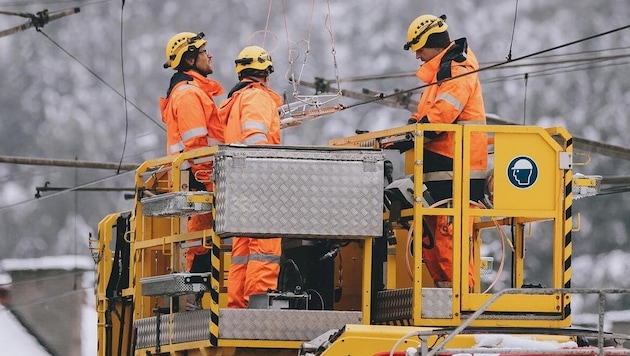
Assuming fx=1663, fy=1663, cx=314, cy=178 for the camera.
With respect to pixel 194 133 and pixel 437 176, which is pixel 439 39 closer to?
pixel 437 176

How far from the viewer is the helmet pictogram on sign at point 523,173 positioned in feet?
34.0

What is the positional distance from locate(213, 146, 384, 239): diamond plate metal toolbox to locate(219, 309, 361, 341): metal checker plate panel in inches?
19.4

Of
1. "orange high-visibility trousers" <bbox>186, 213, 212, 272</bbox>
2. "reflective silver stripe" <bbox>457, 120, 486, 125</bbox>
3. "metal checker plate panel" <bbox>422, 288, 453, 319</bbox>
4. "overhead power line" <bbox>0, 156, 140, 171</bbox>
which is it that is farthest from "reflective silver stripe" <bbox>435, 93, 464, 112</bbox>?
"overhead power line" <bbox>0, 156, 140, 171</bbox>

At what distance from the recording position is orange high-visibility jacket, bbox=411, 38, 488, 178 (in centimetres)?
1088

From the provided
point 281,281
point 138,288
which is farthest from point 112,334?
point 281,281

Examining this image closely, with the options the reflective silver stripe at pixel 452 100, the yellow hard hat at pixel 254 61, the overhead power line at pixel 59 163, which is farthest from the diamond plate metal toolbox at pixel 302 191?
the overhead power line at pixel 59 163

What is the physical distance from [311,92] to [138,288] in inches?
750

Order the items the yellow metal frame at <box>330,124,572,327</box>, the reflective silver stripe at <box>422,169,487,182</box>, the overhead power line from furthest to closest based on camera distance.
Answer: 1. the overhead power line
2. the reflective silver stripe at <box>422,169,487,182</box>
3. the yellow metal frame at <box>330,124,572,327</box>

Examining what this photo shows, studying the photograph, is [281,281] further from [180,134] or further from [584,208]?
[584,208]

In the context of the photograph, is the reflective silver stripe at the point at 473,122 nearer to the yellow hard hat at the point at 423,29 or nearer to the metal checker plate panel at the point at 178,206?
the yellow hard hat at the point at 423,29

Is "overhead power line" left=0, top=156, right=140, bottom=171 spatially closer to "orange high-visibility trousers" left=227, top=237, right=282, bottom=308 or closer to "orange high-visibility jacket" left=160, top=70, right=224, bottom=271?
"orange high-visibility jacket" left=160, top=70, right=224, bottom=271

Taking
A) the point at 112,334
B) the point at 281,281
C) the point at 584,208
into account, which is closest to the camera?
the point at 281,281

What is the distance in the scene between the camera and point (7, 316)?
89.2 ft

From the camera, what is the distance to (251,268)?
10781 millimetres
